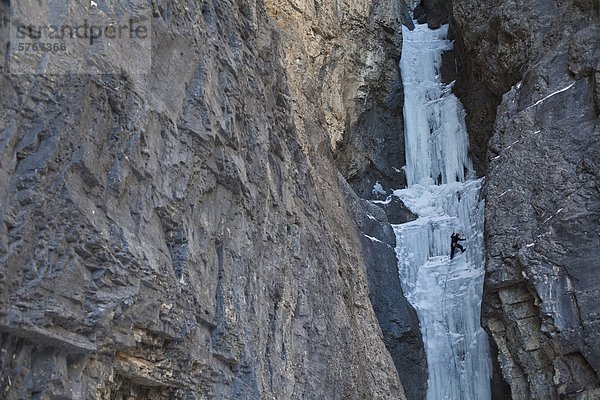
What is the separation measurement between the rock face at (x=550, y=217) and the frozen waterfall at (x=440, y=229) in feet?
8.59

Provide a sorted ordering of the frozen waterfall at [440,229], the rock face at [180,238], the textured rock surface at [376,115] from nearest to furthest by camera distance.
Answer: the rock face at [180,238] → the frozen waterfall at [440,229] → the textured rock surface at [376,115]

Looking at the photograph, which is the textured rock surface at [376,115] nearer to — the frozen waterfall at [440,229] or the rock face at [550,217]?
the frozen waterfall at [440,229]

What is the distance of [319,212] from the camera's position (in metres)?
16.0

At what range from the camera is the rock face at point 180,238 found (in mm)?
7211

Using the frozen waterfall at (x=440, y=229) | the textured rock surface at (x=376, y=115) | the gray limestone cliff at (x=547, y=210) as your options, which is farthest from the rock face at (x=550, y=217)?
the textured rock surface at (x=376, y=115)

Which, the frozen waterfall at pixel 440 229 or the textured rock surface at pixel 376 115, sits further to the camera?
the textured rock surface at pixel 376 115

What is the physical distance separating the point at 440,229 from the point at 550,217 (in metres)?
5.70

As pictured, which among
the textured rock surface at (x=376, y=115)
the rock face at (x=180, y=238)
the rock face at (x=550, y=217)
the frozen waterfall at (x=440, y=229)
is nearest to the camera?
the rock face at (x=180, y=238)

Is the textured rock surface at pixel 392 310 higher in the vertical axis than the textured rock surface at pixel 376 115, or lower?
lower

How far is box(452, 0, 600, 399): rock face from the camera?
15.3 m

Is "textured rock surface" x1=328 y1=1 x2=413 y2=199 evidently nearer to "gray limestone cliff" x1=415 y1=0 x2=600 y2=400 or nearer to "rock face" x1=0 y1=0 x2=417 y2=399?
"gray limestone cliff" x1=415 y1=0 x2=600 y2=400

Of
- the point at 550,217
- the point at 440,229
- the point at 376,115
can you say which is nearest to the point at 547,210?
the point at 550,217

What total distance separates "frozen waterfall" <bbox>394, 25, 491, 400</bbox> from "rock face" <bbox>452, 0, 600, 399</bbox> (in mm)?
→ 2618

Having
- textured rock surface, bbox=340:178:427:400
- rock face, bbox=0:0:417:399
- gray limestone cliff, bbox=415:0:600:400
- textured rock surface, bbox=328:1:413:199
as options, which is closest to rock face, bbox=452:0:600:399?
gray limestone cliff, bbox=415:0:600:400
